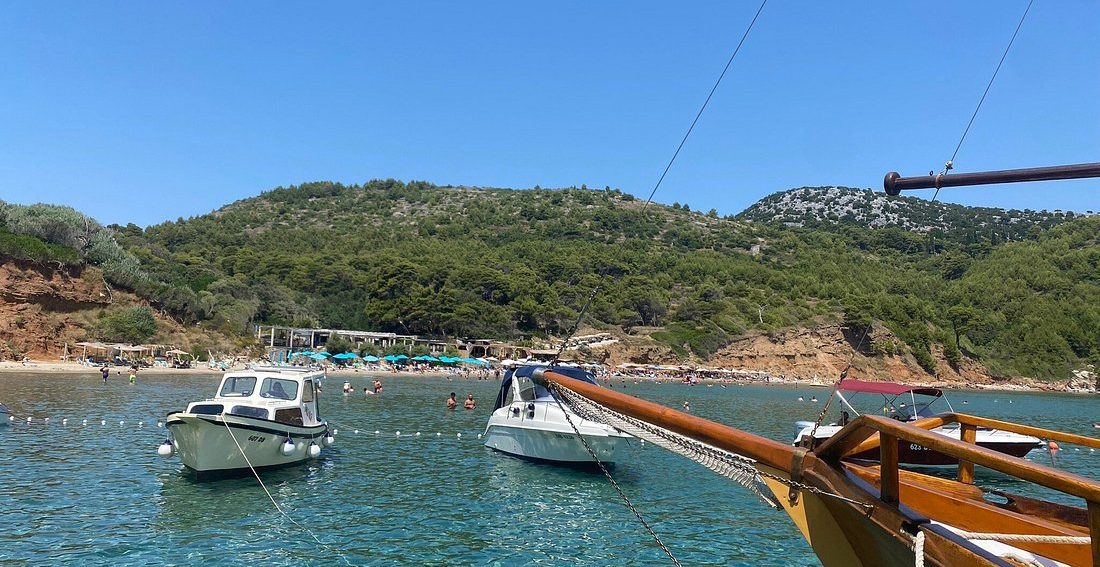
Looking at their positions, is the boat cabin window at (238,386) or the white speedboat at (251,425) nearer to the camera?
the white speedboat at (251,425)

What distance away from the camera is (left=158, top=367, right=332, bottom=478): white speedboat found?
15836 mm

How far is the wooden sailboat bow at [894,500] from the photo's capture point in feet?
11.3

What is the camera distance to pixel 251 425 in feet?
53.9

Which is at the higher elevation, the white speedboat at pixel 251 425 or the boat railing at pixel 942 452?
the boat railing at pixel 942 452

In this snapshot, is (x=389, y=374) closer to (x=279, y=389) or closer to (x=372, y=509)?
(x=279, y=389)

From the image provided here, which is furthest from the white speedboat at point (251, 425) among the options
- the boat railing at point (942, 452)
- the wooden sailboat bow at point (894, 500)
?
the boat railing at point (942, 452)

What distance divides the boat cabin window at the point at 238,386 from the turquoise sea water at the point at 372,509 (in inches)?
95.7

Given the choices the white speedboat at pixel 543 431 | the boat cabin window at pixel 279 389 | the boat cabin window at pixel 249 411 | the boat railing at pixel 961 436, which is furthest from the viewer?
the boat cabin window at pixel 279 389

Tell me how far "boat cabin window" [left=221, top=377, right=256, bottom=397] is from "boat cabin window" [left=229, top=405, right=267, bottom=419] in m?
1.41

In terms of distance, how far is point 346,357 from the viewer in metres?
81.2

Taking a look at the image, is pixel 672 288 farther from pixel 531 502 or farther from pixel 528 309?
pixel 531 502

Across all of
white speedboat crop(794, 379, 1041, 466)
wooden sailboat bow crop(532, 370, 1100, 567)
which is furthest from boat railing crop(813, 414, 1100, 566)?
white speedboat crop(794, 379, 1041, 466)

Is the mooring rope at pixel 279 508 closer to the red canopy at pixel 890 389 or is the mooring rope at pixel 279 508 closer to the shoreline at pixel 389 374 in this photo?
the red canopy at pixel 890 389

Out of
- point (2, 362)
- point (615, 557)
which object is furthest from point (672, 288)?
point (615, 557)
